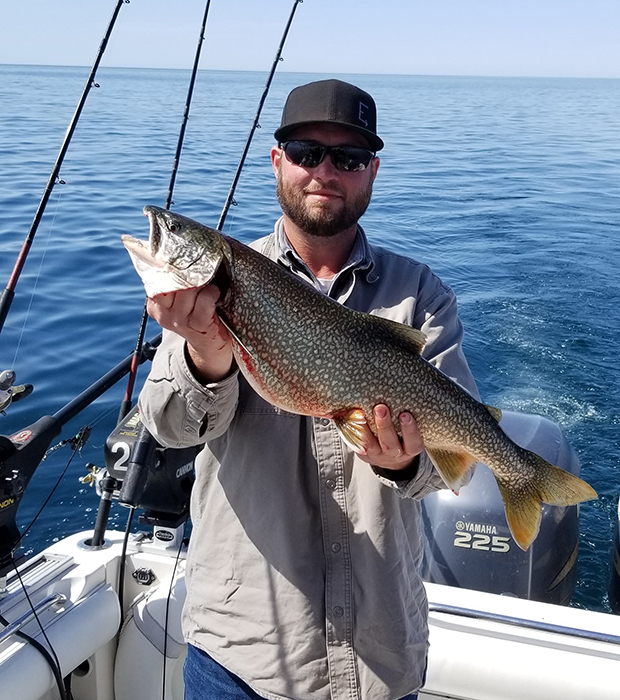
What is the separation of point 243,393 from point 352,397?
0.43m

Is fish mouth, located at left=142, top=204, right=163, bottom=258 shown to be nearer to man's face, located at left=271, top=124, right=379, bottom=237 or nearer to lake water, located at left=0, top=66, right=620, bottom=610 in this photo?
man's face, located at left=271, top=124, right=379, bottom=237

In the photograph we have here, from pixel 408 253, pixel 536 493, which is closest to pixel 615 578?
pixel 536 493

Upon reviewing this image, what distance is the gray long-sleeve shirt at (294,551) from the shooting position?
7.80 ft

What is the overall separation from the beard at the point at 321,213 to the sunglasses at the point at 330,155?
3.8 inches

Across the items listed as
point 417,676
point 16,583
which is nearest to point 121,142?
point 16,583

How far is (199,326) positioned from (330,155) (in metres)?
0.91

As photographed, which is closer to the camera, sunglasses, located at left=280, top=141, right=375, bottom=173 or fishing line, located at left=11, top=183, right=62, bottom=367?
sunglasses, located at left=280, top=141, right=375, bottom=173

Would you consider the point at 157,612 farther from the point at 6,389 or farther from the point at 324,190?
the point at 324,190

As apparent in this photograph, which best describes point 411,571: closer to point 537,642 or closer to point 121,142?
point 537,642

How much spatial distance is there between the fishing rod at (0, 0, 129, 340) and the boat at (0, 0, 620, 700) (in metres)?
0.60

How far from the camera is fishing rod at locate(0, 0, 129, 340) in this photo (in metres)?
3.88

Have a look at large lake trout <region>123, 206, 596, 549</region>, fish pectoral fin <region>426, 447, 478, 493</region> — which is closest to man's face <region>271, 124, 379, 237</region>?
large lake trout <region>123, 206, 596, 549</region>

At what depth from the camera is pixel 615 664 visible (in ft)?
10.7

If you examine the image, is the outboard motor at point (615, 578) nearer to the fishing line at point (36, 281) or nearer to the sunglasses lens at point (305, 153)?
the sunglasses lens at point (305, 153)
